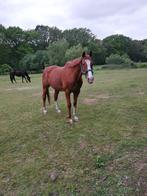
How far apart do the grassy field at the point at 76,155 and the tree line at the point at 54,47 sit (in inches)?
1631

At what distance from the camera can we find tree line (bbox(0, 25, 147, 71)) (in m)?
53.3

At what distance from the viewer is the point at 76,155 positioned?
16.7 feet

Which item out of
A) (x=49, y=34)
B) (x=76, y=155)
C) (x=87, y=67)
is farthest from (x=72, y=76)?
(x=49, y=34)

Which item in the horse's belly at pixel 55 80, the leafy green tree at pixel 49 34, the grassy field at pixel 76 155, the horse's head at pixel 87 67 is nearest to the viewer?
the grassy field at pixel 76 155

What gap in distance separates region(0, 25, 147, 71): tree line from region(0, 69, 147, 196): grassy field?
1631 inches

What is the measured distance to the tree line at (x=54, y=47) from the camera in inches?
2098

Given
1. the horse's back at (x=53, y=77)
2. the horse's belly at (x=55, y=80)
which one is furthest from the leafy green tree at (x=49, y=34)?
the horse's belly at (x=55, y=80)

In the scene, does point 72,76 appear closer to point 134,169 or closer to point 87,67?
point 87,67

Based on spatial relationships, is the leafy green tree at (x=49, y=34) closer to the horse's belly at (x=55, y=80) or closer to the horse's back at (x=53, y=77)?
the horse's back at (x=53, y=77)

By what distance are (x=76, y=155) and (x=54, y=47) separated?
49.7 m

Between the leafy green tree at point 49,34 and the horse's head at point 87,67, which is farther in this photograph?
the leafy green tree at point 49,34

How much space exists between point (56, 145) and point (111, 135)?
121 cm

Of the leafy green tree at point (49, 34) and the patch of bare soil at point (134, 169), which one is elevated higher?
the leafy green tree at point (49, 34)

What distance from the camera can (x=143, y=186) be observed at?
3.99m
